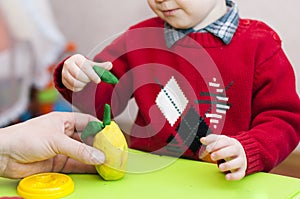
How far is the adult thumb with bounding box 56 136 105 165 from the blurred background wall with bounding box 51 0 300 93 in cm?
78

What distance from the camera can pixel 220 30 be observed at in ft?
2.85

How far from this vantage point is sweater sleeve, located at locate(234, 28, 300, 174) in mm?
765

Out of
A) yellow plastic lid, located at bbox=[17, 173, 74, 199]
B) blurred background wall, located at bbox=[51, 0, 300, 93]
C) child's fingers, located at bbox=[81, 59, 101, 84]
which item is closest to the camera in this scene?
yellow plastic lid, located at bbox=[17, 173, 74, 199]

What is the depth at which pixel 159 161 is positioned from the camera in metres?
0.81

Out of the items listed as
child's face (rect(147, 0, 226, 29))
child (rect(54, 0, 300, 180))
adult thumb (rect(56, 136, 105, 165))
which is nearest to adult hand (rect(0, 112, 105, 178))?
adult thumb (rect(56, 136, 105, 165))

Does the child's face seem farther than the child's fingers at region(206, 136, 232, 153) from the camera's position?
Yes

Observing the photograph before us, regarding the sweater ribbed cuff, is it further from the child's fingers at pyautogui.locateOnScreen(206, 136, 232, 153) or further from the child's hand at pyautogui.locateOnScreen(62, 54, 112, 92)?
the child's hand at pyautogui.locateOnScreen(62, 54, 112, 92)

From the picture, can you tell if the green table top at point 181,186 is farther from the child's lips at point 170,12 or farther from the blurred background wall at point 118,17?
the blurred background wall at point 118,17

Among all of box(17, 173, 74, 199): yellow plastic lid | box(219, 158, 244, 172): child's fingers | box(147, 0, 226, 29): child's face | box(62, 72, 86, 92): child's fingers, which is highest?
box(147, 0, 226, 29): child's face

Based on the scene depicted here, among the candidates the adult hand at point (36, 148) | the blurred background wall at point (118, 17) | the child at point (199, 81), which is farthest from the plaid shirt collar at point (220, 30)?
the blurred background wall at point (118, 17)

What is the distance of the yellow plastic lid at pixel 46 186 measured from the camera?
67 centimetres

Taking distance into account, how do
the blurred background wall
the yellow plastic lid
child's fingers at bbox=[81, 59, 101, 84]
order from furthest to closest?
the blurred background wall → child's fingers at bbox=[81, 59, 101, 84] → the yellow plastic lid

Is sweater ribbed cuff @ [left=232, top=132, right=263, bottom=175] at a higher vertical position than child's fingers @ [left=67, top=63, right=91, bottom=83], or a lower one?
lower

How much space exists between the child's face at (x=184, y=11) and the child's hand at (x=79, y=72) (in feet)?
0.41
